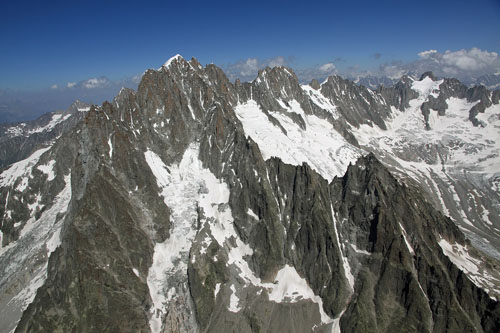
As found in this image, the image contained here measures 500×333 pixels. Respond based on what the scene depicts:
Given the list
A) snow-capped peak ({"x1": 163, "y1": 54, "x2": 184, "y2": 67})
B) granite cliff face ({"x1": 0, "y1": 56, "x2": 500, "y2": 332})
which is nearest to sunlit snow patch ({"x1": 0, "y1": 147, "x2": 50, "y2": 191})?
granite cliff face ({"x1": 0, "y1": 56, "x2": 500, "y2": 332})

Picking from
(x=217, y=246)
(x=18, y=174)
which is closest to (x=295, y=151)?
(x=217, y=246)

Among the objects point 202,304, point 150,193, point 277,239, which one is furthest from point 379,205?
point 150,193

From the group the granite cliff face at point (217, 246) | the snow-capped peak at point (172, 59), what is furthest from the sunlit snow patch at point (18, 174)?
the snow-capped peak at point (172, 59)

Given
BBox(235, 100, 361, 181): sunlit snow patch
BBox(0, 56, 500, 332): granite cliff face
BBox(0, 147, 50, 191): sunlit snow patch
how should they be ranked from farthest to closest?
1. BBox(235, 100, 361, 181): sunlit snow patch
2. BBox(0, 147, 50, 191): sunlit snow patch
3. BBox(0, 56, 500, 332): granite cliff face

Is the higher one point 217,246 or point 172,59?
point 172,59

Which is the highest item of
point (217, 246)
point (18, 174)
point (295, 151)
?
point (18, 174)

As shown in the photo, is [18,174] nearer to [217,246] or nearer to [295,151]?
[217,246]

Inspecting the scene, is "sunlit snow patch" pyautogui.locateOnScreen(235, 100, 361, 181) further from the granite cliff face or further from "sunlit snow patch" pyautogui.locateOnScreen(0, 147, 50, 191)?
"sunlit snow patch" pyautogui.locateOnScreen(0, 147, 50, 191)

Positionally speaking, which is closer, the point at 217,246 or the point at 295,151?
the point at 217,246
